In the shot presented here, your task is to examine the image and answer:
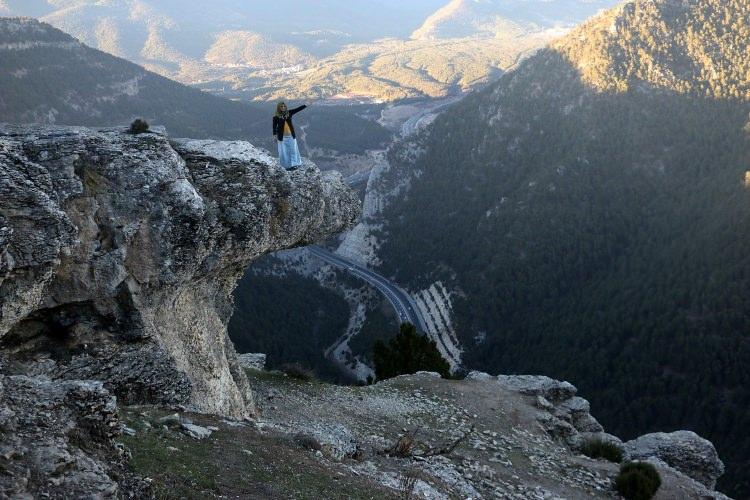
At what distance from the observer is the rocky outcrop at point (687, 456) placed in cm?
2322

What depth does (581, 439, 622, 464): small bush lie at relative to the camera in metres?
22.1

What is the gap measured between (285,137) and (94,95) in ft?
333

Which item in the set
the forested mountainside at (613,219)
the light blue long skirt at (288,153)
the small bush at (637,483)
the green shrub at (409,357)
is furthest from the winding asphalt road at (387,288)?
the light blue long skirt at (288,153)

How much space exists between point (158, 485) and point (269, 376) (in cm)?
1691

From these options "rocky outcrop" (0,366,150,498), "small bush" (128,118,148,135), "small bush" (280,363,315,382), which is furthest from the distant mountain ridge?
"rocky outcrop" (0,366,150,498)

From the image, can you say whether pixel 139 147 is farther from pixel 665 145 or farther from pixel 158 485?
pixel 665 145

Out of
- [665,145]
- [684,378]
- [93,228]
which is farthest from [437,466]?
[665,145]

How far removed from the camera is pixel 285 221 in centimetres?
1727

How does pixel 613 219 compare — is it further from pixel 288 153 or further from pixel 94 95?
pixel 94 95

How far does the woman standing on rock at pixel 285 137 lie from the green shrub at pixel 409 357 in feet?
54.6

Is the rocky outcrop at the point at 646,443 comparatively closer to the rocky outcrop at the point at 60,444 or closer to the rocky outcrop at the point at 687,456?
the rocky outcrop at the point at 687,456

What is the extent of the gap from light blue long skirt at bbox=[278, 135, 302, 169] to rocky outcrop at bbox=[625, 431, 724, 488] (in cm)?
1705

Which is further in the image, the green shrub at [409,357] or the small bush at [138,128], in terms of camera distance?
the green shrub at [409,357]

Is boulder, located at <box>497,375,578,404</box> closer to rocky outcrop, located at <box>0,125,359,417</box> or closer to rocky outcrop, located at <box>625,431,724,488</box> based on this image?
rocky outcrop, located at <box>625,431,724,488</box>
